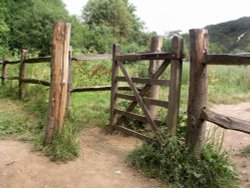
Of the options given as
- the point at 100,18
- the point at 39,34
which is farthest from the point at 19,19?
the point at 100,18

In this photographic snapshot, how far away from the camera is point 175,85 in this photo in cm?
442

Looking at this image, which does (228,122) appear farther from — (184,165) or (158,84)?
(158,84)

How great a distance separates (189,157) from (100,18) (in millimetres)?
36029

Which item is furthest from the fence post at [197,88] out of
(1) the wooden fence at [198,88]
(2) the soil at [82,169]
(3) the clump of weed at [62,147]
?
(3) the clump of weed at [62,147]

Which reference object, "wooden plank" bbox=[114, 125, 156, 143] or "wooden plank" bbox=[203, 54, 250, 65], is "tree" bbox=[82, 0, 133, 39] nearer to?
"wooden plank" bbox=[114, 125, 156, 143]

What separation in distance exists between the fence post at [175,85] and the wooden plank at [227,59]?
1.91ft

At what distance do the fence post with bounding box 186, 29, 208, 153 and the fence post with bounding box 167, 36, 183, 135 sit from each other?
1.20 feet

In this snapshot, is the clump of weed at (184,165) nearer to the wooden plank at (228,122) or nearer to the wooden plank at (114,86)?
the wooden plank at (228,122)

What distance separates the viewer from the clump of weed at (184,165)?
12.3 ft

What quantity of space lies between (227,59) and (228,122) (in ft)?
2.25

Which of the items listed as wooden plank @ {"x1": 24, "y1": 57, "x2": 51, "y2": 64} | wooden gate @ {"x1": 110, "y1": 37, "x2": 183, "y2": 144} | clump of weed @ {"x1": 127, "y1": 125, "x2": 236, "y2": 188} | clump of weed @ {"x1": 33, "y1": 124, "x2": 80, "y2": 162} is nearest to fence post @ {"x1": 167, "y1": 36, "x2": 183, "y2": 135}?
wooden gate @ {"x1": 110, "y1": 37, "x2": 183, "y2": 144}

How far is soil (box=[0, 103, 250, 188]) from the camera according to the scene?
3.88m

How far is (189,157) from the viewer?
4004mm

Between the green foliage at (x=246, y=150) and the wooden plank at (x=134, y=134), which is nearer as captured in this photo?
the wooden plank at (x=134, y=134)
